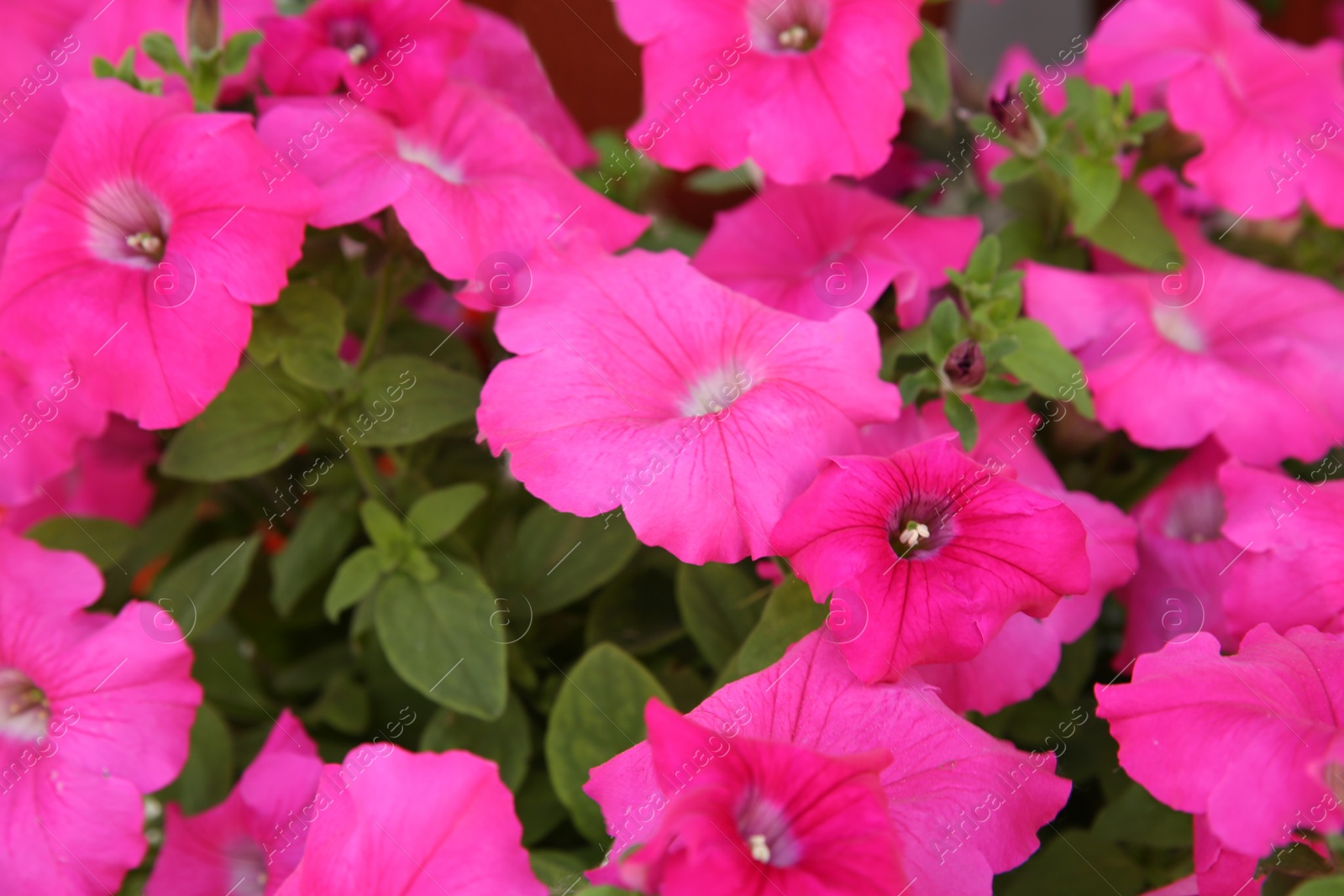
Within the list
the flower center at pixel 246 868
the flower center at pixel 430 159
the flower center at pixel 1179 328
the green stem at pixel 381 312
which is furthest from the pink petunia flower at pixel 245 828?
the flower center at pixel 1179 328

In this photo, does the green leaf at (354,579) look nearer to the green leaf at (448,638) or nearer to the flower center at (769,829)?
the green leaf at (448,638)

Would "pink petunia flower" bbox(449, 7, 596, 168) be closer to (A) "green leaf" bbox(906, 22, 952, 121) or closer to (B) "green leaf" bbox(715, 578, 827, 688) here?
(A) "green leaf" bbox(906, 22, 952, 121)

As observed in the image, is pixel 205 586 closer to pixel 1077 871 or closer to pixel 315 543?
pixel 315 543

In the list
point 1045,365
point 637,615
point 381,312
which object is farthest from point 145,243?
point 1045,365

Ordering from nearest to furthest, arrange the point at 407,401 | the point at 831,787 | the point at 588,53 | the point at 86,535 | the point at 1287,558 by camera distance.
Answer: the point at 831,787
the point at 1287,558
the point at 407,401
the point at 86,535
the point at 588,53

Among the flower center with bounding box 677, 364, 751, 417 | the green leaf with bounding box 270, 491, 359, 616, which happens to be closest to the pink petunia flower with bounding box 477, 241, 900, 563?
the flower center with bounding box 677, 364, 751, 417

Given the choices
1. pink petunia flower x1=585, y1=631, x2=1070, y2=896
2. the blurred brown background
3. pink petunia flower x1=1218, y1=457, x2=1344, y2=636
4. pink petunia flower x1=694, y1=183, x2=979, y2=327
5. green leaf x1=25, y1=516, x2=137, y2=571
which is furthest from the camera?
the blurred brown background

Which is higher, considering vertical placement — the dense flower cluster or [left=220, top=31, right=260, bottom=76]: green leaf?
[left=220, top=31, right=260, bottom=76]: green leaf
